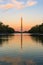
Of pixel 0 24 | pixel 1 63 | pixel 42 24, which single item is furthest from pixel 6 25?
pixel 1 63

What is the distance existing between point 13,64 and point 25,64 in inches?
31.1

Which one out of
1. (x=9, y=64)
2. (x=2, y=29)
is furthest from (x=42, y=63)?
(x=2, y=29)

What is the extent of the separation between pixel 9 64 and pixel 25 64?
3.46 feet

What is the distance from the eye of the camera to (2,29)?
132 meters

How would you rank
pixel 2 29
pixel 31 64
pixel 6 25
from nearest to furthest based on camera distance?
1. pixel 31 64
2. pixel 2 29
3. pixel 6 25

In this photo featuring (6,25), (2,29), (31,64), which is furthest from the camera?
(6,25)

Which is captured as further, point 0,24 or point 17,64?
point 0,24

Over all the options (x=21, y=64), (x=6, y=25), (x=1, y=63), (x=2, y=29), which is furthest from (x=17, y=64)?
(x=6, y=25)

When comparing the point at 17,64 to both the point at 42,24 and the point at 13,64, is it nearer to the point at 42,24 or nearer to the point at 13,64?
the point at 13,64

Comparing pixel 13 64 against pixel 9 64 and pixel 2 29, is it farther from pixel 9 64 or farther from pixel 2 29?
pixel 2 29

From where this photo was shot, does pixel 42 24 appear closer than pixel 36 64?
No

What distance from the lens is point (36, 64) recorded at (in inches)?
464

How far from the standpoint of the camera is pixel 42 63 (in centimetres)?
1216

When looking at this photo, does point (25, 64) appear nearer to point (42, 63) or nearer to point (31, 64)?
point (31, 64)
